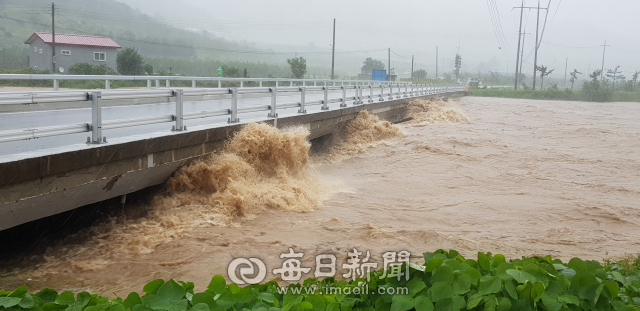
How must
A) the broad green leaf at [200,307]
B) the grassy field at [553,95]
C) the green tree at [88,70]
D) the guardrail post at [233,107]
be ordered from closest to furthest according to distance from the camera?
the broad green leaf at [200,307]
the guardrail post at [233,107]
the green tree at [88,70]
the grassy field at [553,95]

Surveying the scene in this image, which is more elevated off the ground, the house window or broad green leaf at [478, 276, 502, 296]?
the house window

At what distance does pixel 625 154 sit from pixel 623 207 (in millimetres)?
9900

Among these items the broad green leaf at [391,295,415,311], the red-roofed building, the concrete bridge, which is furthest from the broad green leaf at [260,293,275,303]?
the red-roofed building

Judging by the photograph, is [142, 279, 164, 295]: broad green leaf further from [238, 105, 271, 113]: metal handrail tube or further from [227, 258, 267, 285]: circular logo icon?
[238, 105, 271, 113]: metal handrail tube

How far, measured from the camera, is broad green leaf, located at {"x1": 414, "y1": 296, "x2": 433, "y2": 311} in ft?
12.4

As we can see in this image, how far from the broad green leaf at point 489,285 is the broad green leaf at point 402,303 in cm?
47

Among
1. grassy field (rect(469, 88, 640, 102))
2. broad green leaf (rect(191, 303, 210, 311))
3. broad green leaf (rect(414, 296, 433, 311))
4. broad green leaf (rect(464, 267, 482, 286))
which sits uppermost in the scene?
grassy field (rect(469, 88, 640, 102))

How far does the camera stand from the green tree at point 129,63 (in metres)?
34.4

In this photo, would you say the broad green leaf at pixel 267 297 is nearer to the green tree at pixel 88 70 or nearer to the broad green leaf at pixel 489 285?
the broad green leaf at pixel 489 285

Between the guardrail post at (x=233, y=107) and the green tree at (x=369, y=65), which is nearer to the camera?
the guardrail post at (x=233, y=107)

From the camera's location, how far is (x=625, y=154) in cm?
2119

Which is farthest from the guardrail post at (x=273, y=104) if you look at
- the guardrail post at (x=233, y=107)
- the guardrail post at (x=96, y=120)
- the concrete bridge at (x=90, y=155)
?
the guardrail post at (x=96, y=120)

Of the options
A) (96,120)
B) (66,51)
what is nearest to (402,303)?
(96,120)

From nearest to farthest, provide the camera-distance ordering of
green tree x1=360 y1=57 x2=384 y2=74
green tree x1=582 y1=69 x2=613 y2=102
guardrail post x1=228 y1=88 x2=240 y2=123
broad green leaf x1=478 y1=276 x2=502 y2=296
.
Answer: broad green leaf x1=478 y1=276 x2=502 y2=296, guardrail post x1=228 y1=88 x2=240 y2=123, green tree x1=582 y1=69 x2=613 y2=102, green tree x1=360 y1=57 x2=384 y2=74
